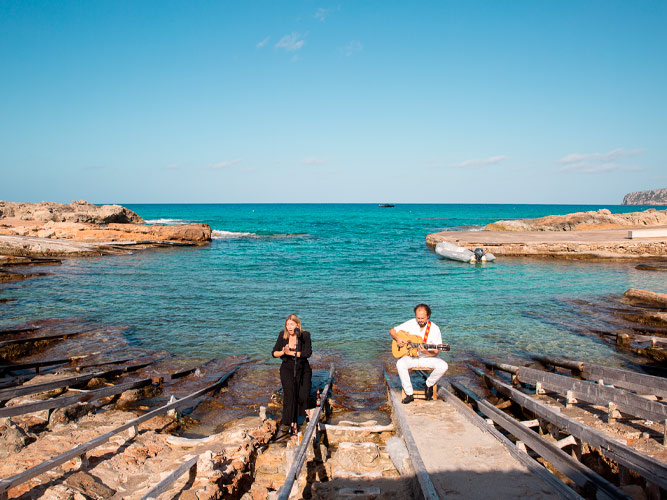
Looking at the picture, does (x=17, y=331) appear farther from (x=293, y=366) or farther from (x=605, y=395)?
(x=605, y=395)

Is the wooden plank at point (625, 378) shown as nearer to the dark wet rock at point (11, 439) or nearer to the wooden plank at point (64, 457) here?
the wooden plank at point (64, 457)

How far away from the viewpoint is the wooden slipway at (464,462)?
13.0 ft

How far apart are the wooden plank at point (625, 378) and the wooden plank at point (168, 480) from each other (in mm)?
6244

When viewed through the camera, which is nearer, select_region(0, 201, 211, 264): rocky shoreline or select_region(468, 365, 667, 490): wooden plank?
select_region(468, 365, 667, 490): wooden plank

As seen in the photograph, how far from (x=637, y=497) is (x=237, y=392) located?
20.5ft

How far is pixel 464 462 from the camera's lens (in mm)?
4562

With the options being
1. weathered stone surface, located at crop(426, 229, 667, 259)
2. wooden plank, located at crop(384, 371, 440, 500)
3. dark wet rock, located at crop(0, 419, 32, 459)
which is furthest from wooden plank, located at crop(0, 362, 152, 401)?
weathered stone surface, located at crop(426, 229, 667, 259)

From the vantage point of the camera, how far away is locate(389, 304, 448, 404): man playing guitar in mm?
6449

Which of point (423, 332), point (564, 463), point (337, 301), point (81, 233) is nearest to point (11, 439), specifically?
point (423, 332)

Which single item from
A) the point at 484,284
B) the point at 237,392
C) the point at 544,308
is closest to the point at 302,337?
the point at 237,392

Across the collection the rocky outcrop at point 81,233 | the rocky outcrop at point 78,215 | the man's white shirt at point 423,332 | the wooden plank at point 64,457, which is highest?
the rocky outcrop at point 78,215

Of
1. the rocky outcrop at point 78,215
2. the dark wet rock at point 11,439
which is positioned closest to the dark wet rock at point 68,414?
the dark wet rock at point 11,439

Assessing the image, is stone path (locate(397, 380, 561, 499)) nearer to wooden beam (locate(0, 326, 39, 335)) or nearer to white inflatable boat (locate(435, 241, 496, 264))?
wooden beam (locate(0, 326, 39, 335))

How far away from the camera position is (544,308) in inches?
604
